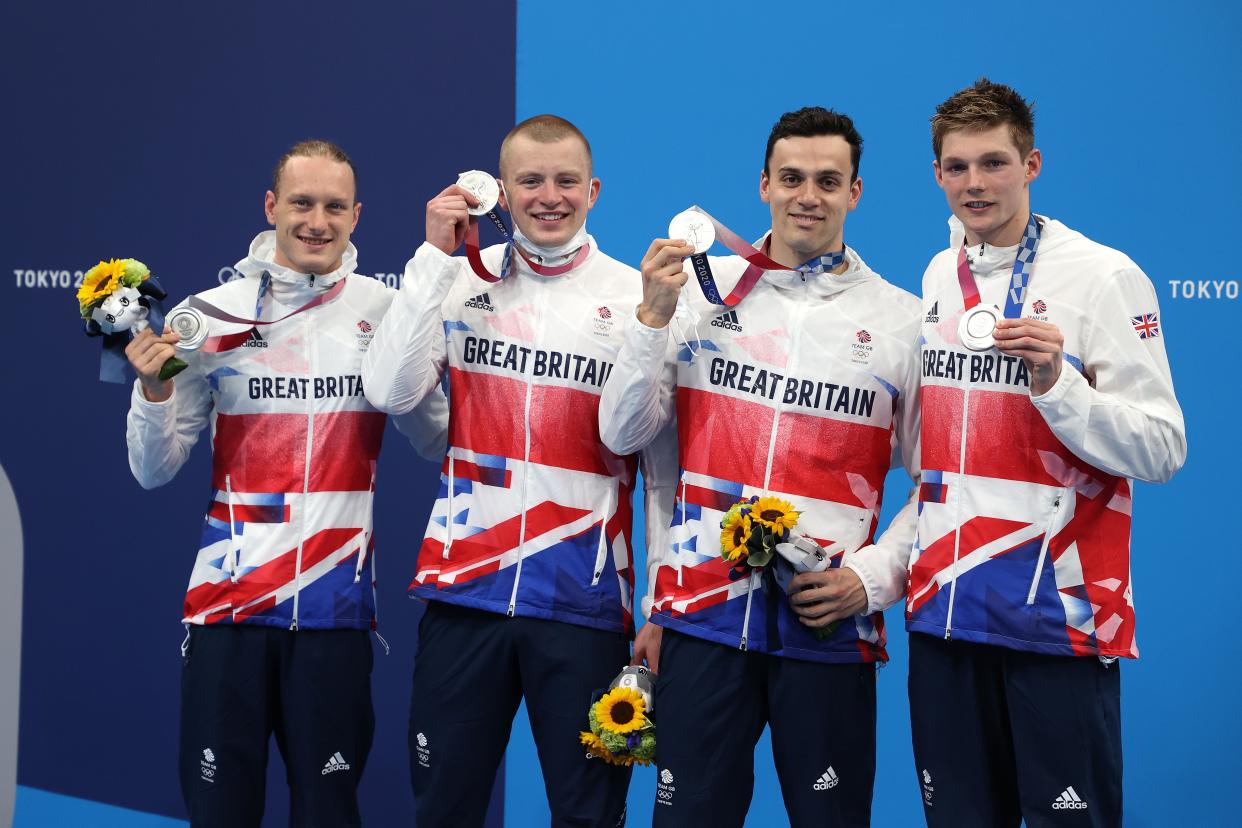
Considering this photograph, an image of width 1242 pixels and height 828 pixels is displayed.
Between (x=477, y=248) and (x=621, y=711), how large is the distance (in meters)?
1.14

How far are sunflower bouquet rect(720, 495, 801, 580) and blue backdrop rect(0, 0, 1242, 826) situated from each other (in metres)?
1.63

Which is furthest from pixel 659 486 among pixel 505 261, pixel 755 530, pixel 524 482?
pixel 505 261

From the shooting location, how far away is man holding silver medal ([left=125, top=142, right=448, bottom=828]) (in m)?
3.32

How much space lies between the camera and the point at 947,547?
2.82 meters

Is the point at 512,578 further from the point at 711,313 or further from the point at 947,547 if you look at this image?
the point at 947,547

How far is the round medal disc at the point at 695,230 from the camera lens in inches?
117

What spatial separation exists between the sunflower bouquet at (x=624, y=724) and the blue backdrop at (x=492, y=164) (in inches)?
62.1

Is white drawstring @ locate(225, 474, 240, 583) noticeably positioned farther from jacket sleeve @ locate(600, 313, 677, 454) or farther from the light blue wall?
Result: the light blue wall

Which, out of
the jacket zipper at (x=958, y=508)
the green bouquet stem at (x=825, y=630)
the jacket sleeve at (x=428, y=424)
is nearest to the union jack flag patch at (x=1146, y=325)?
the jacket zipper at (x=958, y=508)

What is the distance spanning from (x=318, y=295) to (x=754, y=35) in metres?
1.73

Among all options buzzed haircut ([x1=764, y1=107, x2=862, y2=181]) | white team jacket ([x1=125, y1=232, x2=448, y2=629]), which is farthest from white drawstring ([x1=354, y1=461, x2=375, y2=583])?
buzzed haircut ([x1=764, y1=107, x2=862, y2=181])

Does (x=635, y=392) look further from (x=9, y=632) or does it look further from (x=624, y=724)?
(x=9, y=632)

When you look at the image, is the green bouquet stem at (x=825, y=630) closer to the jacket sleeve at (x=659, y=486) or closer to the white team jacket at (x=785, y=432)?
the white team jacket at (x=785, y=432)

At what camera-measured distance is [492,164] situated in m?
4.63
